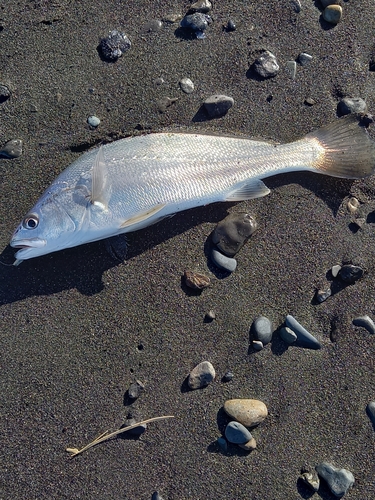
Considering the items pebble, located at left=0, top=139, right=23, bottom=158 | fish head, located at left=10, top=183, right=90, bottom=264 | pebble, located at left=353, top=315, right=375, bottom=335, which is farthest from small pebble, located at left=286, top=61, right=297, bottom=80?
pebble, located at left=0, top=139, right=23, bottom=158

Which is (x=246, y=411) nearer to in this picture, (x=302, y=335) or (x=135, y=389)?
Result: (x=302, y=335)

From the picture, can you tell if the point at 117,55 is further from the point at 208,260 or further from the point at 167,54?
the point at 208,260

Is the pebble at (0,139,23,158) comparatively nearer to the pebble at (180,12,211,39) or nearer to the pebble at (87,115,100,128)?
the pebble at (87,115,100,128)

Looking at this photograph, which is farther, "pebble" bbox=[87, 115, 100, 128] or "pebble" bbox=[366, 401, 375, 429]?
"pebble" bbox=[87, 115, 100, 128]

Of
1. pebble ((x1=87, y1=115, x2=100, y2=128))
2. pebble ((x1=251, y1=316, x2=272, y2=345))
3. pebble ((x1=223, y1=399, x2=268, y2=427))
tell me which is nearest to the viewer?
pebble ((x1=223, y1=399, x2=268, y2=427))

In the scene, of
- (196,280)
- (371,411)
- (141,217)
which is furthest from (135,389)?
(371,411)

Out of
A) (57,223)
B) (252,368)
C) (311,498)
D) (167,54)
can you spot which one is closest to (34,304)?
(57,223)

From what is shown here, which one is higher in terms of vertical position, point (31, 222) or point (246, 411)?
point (31, 222)

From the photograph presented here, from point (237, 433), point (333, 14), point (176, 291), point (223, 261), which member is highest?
point (333, 14)
